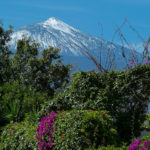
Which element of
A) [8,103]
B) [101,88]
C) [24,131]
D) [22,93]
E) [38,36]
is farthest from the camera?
[38,36]

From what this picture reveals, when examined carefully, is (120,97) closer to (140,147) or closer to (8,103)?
(140,147)

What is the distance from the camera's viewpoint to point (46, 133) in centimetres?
525

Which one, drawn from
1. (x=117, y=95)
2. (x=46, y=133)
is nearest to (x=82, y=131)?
(x=46, y=133)

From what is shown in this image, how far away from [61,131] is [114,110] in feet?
5.55

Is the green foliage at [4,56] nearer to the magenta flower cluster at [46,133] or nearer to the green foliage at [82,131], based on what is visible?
the magenta flower cluster at [46,133]

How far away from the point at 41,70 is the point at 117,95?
12.7 m

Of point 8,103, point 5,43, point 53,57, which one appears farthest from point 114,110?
point 5,43

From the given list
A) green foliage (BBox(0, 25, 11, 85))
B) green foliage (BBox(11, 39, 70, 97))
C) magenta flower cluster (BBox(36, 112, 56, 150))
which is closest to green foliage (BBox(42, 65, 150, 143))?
magenta flower cluster (BBox(36, 112, 56, 150))

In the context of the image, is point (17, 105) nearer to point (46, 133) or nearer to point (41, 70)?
point (46, 133)

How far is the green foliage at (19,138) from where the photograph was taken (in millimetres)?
5480

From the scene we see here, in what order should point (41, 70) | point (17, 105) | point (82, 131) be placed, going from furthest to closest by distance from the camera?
1. point (41, 70)
2. point (17, 105)
3. point (82, 131)

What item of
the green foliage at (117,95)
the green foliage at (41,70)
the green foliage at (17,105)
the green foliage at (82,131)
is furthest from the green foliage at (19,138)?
the green foliage at (41,70)

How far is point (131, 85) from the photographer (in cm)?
663

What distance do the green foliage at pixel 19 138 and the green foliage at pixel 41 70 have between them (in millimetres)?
11173
